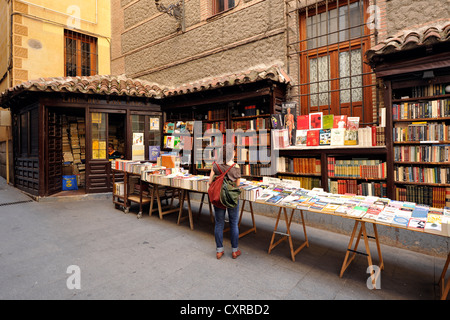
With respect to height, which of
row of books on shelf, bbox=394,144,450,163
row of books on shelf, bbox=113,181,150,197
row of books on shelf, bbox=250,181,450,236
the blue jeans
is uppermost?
row of books on shelf, bbox=394,144,450,163

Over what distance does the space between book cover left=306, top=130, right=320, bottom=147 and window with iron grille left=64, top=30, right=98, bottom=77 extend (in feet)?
36.5

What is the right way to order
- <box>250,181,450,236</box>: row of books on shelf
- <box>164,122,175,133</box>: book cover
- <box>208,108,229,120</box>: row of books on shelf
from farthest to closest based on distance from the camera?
<box>164,122,175,133</box>: book cover
<box>208,108,229,120</box>: row of books on shelf
<box>250,181,450,236</box>: row of books on shelf

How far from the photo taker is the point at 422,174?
A: 437cm

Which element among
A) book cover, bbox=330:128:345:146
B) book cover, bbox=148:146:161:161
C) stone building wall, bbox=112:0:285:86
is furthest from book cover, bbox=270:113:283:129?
book cover, bbox=148:146:161:161

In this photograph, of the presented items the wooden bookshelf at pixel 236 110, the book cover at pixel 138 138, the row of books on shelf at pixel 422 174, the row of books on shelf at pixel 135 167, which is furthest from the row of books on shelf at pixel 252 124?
the book cover at pixel 138 138

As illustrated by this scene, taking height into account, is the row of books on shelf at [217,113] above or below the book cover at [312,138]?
above

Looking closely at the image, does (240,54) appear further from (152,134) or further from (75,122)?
(75,122)

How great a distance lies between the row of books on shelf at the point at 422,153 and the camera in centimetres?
420

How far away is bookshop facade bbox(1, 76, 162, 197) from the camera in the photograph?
771cm

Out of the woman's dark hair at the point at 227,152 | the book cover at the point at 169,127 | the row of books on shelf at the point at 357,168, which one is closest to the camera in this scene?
the woman's dark hair at the point at 227,152

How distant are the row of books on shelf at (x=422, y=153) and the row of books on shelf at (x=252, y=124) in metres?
2.79

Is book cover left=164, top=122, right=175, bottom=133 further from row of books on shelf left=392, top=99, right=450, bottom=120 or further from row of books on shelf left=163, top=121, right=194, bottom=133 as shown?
row of books on shelf left=392, top=99, right=450, bottom=120

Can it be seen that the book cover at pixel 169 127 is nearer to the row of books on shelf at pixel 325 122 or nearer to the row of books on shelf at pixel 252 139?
the row of books on shelf at pixel 252 139

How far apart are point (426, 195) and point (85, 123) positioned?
913 cm
